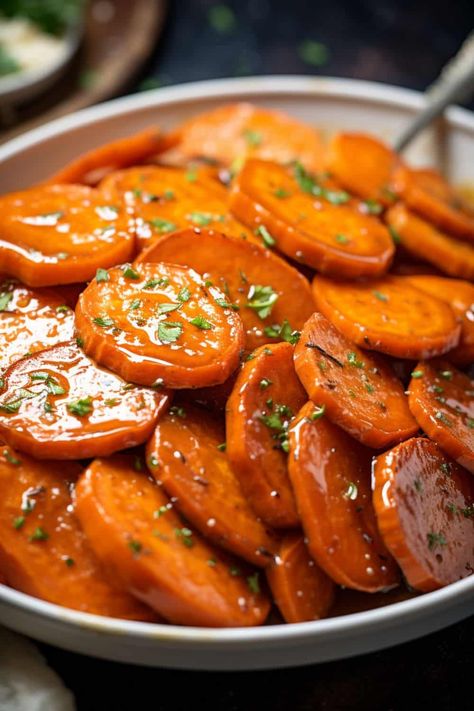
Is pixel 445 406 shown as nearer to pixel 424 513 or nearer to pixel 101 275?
pixel 424 513

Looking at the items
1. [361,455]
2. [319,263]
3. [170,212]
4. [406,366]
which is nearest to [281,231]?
[319,263]

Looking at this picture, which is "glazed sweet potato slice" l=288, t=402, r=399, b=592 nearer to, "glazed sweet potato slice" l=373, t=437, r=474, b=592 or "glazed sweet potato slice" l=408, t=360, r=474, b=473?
"glazed sweet potato slice" l=373, t=437, r=474, b=592

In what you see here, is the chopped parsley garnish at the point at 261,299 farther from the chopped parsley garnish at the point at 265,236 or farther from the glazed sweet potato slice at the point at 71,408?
the glazed sweet potato slice at the point at 71,408

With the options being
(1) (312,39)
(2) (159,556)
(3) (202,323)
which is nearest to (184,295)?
(3) (202,323)

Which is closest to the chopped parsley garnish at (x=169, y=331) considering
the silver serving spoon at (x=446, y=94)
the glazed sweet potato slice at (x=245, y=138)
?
the glazed sweet potato slice at (x=245, y=138)

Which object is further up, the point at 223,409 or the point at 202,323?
the point at 202,323

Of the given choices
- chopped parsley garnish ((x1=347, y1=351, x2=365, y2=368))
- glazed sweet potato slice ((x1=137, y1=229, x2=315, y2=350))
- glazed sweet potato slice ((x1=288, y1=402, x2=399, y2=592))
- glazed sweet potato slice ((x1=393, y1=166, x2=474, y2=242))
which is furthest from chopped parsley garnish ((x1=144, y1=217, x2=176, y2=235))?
glazed sweet potato slice ((x1=393, y1=166, x2=474, y2=242))
